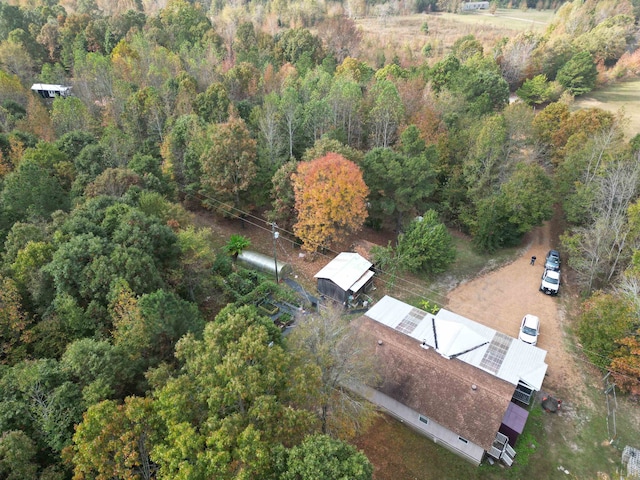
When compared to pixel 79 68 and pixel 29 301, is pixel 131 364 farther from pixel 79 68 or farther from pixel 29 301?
pixel 79 68

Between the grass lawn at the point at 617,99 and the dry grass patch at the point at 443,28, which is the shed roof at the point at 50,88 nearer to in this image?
the dry grass patch at the point at 443,28

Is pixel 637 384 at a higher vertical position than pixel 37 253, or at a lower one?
lower

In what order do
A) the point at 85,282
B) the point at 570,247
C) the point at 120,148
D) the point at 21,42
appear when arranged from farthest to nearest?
1. the point at 21,42
2. the point at 120,148
3. the point at 570,247
4. the point at 85,282

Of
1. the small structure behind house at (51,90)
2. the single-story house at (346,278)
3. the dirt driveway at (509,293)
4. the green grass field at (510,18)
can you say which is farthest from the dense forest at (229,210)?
the green grass field at (510,18)

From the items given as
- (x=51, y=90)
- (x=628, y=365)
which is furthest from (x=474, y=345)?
(x=51, y=90)

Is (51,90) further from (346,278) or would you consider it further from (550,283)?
(550,283)

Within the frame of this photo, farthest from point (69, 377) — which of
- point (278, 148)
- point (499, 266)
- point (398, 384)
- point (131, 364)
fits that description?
point (499, 266)

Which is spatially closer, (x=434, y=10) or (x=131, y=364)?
(x=131, y=364)
